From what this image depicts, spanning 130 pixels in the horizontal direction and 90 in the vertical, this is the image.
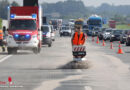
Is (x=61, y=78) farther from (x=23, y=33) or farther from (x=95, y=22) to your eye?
(x=95, y=22)

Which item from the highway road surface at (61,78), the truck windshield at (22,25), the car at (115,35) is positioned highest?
the truck windshield at (22,25)

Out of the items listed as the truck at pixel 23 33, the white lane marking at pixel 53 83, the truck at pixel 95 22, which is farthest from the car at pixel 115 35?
the white lane marking at pixel 53 83

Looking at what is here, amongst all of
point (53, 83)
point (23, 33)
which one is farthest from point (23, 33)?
point (53, 83)

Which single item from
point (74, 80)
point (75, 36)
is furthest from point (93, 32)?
point (74, 80)

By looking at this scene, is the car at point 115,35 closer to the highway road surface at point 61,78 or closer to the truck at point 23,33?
the truck at point 23,33

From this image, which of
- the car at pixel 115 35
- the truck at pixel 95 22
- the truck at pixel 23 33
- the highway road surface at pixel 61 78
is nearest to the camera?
the highway road surface at pixel 61 78

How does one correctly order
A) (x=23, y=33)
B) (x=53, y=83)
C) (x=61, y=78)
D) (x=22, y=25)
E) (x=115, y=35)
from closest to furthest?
(x=53, y=83), (x=61, y=78), (x=23, y=33), (x=22, y=25), (x=115, y=35)

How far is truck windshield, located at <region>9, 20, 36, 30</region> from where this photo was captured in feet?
98.5

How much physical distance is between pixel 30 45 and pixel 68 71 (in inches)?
455

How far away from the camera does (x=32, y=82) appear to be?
48.5ft

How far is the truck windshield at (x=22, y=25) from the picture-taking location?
3002 cm

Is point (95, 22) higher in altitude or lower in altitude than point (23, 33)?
lower

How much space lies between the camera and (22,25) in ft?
98.7

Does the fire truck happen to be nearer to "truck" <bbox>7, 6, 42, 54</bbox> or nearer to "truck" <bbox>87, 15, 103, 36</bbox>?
"truck" <bbox>7, 6, 42, 54</bbox>
